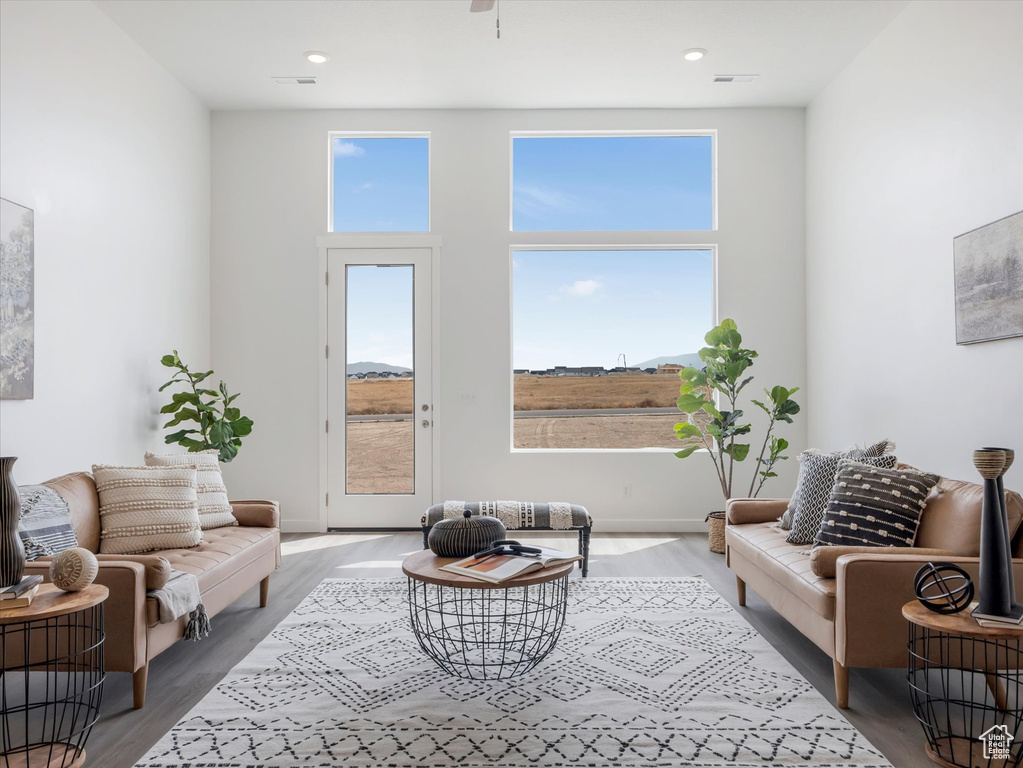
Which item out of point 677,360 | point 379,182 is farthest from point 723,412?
point 379,182

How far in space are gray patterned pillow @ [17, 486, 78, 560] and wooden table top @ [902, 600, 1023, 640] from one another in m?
3.02

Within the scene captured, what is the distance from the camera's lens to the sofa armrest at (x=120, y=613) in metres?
2.50

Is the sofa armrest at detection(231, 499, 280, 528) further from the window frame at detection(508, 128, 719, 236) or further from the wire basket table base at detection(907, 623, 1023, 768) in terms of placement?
the wire basket table base at detection(907, 623, 1023, 768)

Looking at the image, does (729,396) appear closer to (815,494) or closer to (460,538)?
(815,494)

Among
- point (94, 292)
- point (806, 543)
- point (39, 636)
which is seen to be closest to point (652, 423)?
point (806, 543)

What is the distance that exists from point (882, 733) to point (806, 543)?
109cm

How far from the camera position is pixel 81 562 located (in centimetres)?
224

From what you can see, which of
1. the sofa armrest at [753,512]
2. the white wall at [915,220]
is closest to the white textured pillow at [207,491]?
the sofa armrest at [753,512]

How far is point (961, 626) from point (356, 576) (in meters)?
3.34

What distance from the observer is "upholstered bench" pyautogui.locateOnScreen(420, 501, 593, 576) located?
4418mm

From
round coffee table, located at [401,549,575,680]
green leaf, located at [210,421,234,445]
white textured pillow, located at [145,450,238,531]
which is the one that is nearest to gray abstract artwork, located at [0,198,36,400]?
white textured pillow, located at [145,450,238,531]

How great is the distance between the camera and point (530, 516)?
4488mm

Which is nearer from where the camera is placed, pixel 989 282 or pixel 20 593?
pixel 20 593

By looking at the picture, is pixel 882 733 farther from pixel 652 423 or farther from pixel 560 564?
pixel 652 423
